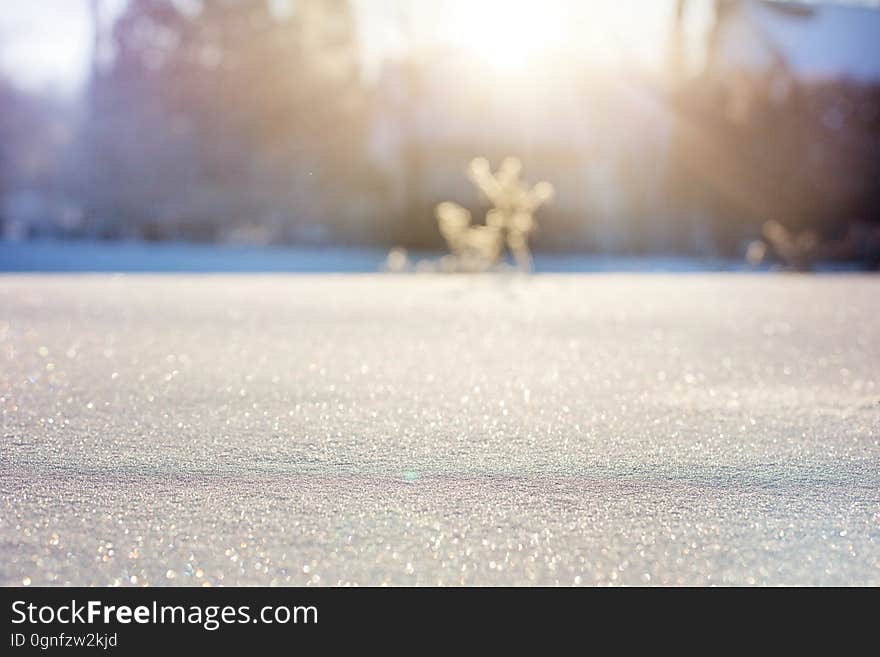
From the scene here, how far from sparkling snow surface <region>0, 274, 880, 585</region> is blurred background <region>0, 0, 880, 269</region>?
461 inches

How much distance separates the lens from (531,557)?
2.04 m

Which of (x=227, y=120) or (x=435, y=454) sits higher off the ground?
(x=227, y=120)

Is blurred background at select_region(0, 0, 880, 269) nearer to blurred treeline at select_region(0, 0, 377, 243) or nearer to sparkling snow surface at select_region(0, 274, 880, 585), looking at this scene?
blurred treeline at select_region(0, 0, 377, 243)

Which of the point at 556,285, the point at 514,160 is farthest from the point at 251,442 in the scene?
the point at 514,160

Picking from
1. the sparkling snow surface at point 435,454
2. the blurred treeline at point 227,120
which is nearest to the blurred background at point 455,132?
the blurred treeline at point 227,120

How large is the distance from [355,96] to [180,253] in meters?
6.23

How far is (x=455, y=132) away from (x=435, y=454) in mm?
15472

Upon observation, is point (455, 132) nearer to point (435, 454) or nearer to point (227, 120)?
point (227, 120)

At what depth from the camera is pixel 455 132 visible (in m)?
17.9

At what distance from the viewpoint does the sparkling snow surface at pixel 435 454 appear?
2.03 m

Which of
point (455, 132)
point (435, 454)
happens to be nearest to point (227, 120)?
point (455, 132)

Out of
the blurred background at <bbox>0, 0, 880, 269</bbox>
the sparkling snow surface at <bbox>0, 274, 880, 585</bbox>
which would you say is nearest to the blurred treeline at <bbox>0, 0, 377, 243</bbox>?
the blurred background at <bbox>0, 0, 880, 269</bbox>

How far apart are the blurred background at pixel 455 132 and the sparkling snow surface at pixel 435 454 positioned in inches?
461
